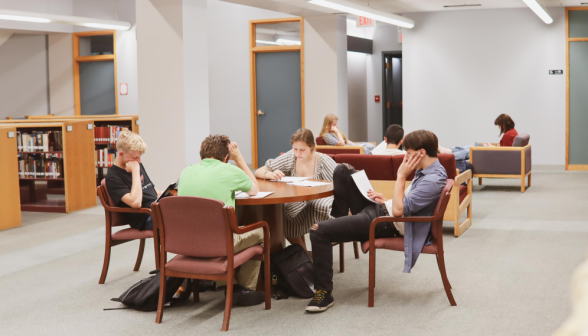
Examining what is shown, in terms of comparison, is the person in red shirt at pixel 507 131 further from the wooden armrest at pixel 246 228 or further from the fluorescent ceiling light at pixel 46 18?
the fluorescent ceiling light at pixel 46 18

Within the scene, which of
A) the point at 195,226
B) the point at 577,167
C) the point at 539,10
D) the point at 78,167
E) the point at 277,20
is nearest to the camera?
the point at 195,226

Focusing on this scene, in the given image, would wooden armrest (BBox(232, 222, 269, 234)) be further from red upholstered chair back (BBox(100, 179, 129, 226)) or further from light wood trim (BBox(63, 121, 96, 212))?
light wood trim (BBox(63, 121, 96, 212))

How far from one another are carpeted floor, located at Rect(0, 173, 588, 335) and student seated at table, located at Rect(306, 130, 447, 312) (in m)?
0.29

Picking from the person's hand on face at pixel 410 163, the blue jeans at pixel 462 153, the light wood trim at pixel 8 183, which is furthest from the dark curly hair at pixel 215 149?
the blue jeans at pixel 462 153

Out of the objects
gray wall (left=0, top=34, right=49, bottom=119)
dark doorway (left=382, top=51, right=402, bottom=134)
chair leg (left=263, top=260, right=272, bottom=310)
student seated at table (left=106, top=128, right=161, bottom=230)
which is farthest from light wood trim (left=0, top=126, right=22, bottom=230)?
dark doorway (left=382, top=51, right=402, bottom=134)

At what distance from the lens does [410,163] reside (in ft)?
12.3

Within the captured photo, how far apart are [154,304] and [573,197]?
6533 millimetres

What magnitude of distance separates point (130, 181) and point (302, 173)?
1.36 metres

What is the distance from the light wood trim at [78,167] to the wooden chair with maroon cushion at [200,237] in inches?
183

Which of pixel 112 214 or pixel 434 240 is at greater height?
pixel 112 214

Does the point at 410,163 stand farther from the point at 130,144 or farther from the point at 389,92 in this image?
the point at 389,92

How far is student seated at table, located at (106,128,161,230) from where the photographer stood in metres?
4.25

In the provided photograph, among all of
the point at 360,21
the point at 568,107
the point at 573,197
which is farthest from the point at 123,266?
the point at 568,107

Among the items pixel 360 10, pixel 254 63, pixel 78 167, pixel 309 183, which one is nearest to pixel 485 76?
pixel 360 10
